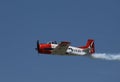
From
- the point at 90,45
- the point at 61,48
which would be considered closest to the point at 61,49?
the point at 61,48

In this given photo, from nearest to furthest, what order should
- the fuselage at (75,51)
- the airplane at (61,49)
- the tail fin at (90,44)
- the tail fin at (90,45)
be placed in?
the airplane at (61,49) → the fuselage at (75,51) → the tail fin at (90,45) → the tail fin at (90,44)

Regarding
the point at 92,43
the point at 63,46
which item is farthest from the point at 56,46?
the point at 92,43

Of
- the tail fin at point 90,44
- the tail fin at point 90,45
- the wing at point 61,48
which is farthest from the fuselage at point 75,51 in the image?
the tail fin at point 90,44

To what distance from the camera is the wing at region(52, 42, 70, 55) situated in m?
140

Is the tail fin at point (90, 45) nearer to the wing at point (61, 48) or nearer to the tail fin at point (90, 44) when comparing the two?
the tail fin at point (90, 44)

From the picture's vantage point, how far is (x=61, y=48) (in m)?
140

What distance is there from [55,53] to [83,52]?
7299 millimetres

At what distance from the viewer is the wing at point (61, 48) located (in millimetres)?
140125

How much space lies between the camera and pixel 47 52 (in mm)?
139625

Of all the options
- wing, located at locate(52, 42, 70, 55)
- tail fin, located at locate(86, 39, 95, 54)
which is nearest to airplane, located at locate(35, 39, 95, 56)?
wing, located at locate(52, 42, 70, 55)

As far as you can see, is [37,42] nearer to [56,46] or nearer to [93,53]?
[56,46]

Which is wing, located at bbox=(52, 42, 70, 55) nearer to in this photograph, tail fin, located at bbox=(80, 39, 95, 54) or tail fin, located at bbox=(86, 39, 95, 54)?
tail fin, located at bbox=(80, 39, 95, 54)

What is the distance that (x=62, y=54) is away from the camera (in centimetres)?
14025

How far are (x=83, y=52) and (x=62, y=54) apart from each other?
19.3 feet
